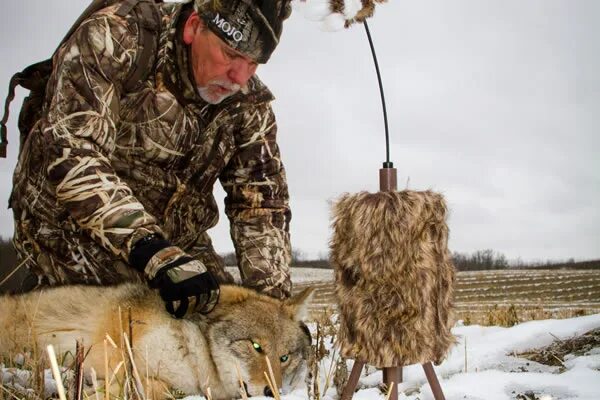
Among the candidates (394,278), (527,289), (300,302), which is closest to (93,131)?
(300,302)

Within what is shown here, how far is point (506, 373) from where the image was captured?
342 centimetres

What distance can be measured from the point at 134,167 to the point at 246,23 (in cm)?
167

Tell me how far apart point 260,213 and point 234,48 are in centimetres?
180

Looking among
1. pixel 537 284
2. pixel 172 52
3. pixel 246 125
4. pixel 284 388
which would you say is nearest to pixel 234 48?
pixel 172 52

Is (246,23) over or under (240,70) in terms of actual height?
over

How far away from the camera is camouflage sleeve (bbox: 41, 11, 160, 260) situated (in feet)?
12.1

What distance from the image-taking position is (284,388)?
3.64m

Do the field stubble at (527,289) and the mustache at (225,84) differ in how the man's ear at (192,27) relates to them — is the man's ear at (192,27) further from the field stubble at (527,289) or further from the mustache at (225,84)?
the field stubble at (527,289)

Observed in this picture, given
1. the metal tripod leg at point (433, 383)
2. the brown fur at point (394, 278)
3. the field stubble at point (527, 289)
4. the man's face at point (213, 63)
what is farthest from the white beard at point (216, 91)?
the field stubble at point (527, 289)

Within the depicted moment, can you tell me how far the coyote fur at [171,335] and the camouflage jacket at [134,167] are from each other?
403 mm

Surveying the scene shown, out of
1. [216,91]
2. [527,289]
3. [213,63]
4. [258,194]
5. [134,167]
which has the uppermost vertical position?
[213,63]

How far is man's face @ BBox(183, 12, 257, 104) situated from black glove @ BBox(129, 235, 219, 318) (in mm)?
1542

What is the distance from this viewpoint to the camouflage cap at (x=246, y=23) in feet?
13.1

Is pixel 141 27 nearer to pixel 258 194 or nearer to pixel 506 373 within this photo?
pixel 258 194
